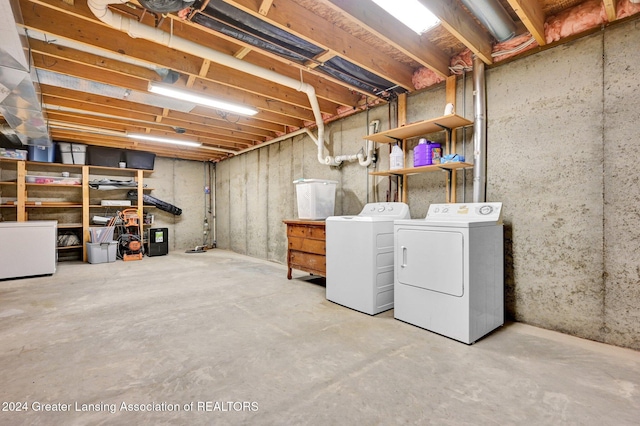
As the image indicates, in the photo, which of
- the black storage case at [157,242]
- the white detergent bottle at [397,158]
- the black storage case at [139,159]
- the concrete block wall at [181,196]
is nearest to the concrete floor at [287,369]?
the white detergent bottle at [397,158]

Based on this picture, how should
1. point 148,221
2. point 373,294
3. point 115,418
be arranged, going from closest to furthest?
point 115,418 → point 373,294 → point 148,221

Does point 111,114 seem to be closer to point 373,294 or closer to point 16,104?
point 16,104

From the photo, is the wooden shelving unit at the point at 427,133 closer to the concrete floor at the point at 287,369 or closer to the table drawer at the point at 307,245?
the table drawer at the point at 307,245

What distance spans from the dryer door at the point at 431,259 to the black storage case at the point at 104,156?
→ 672cm

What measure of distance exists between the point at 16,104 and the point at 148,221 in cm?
416

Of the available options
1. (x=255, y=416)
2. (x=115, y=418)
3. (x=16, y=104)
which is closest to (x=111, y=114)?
(x=16, y=104)

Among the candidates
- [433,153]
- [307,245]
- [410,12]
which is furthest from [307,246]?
[410,12]

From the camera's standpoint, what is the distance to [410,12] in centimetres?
212

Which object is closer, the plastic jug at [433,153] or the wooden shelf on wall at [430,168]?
the wooden shelf on wall at [430,168]

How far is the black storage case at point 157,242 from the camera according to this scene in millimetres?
6490

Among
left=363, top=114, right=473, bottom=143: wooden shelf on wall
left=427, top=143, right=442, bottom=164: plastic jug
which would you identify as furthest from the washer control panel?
left=363, top=114, right=473, bottom=143: wooden shelf on wall

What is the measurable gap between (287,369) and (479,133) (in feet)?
8.57

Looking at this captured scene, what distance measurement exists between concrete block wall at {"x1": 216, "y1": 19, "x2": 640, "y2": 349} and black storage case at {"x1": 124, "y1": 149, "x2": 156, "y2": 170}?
6.57 meters

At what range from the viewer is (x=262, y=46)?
2.49m
